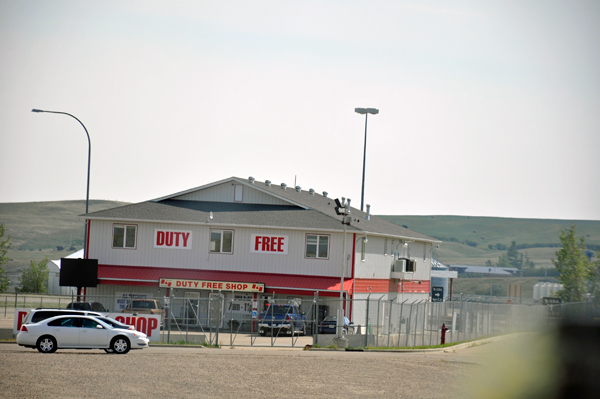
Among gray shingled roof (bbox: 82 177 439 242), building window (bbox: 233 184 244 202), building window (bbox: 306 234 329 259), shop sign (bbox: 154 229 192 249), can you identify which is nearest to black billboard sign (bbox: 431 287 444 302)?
gray shingled roof (bbox: 82 177 439 242)

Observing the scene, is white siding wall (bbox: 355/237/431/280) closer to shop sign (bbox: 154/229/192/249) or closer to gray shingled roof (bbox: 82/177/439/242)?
gray shingled roof (bbox: 82/177/439/242)

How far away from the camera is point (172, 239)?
44.8m

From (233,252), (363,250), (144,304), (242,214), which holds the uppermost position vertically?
(242,214)

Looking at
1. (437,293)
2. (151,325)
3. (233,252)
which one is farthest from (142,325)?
(437,293)

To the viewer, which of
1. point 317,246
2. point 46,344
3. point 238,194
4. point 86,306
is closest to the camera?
point 46,344

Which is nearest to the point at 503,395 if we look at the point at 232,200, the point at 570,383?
the point at 570,383

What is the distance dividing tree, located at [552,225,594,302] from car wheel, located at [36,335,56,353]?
4571cm

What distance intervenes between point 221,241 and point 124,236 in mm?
6361

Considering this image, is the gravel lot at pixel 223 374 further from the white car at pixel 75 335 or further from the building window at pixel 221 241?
the building window at pixel 221 241

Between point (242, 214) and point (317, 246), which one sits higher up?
point (242, 214)

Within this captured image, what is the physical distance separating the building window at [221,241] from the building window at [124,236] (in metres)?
5.08

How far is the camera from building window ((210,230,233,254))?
1756 inches

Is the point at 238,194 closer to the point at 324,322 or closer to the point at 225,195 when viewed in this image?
the point at 225,195

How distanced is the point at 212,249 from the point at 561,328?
4271cm
